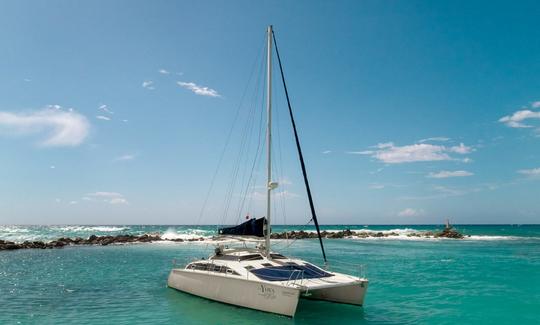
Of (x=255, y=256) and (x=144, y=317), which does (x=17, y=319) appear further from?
(x=255, y=256)

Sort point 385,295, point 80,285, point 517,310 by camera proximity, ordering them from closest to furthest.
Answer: point 517,310 < point 385,295 < point 80,285

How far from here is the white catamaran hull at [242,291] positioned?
1451 centimetres

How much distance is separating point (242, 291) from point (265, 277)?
128 cm

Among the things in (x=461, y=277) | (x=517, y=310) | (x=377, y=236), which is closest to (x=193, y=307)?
(x=517, y=310)

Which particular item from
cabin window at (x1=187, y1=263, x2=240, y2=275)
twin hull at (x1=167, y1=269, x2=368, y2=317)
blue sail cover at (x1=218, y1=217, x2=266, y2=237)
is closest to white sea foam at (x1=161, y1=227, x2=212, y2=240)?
cabin window at (x1=187, y1=263, x2=240, y2=275)

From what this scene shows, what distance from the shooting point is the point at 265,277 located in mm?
15758

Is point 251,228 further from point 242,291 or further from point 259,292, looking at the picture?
point 259,292

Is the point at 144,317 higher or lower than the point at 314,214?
lower

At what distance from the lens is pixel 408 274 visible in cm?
2716

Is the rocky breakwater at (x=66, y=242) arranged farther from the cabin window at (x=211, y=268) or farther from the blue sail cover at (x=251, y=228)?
the blue sail cover at (x=251, y=228)

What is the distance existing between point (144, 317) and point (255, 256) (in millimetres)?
5823

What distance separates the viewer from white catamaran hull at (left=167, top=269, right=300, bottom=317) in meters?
14.5

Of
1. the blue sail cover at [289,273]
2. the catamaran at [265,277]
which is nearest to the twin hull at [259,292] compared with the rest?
the catamaran at [265,277]

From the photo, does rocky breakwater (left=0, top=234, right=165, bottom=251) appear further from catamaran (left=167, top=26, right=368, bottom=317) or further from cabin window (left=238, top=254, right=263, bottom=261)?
cabin window (left=238, top=254, right=263, bottom=261)
